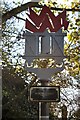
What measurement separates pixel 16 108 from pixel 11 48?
1.75ft

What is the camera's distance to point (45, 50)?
1.92m

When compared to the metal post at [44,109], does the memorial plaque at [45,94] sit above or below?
above

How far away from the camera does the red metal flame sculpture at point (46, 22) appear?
2.00m

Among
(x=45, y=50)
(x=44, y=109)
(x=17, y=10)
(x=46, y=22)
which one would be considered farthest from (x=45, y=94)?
(x=17, y=10)

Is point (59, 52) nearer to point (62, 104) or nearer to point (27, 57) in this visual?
point (27, 57)

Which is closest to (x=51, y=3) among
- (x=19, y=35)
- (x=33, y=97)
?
(x=19, y=35)

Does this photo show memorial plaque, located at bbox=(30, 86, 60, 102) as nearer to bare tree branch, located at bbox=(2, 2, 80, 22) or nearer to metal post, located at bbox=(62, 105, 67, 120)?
metal post, located at bbox=(62, 105, 67, 120)

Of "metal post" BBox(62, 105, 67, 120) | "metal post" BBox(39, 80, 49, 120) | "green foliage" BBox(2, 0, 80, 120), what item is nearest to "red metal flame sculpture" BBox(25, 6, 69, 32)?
"green foliage" BBox(2, 0, 80, 120)

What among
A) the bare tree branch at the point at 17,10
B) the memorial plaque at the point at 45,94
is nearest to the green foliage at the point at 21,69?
the bare tree branch at the point at 17,10

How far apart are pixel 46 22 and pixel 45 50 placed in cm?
26

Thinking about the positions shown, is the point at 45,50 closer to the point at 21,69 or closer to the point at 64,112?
the point at 21,69

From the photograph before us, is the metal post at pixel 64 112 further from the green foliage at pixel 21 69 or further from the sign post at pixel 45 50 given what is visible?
the sign post at pixel 45 50

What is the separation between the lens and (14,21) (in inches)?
91.6

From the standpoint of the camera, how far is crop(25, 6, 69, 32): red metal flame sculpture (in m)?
2.00
